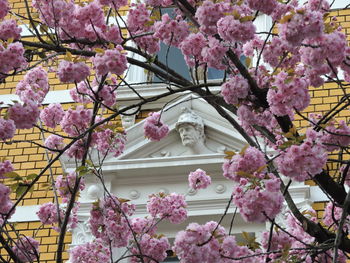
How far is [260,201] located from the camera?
5312 millimetres

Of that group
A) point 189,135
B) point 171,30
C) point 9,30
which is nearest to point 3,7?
point 9,30

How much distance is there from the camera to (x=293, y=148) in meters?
5.40

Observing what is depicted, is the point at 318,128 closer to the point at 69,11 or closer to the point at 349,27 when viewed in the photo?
the point at 69,11

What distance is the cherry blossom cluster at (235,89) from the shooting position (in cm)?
593

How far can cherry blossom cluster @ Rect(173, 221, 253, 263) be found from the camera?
17.6ft

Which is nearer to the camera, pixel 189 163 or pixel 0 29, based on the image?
→ pixel 0 29

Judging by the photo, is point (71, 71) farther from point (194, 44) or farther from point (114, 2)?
point (114, 2)

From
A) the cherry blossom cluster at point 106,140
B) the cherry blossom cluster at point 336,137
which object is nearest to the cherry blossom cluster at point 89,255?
the cherry blossom cluster at point 106,140

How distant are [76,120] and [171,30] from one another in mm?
1540

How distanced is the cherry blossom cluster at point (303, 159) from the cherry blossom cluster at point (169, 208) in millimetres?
2174

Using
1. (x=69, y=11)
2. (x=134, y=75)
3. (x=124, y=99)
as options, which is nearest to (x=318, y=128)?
(x=69, y=11)

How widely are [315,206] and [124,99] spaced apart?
9.73ft

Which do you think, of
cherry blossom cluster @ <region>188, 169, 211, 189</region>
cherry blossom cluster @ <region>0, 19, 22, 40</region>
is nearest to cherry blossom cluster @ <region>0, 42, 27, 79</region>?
cherry blossom cluster @ <region>0, 19, 22, 40</region>

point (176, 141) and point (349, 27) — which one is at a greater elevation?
point (349, 27)
